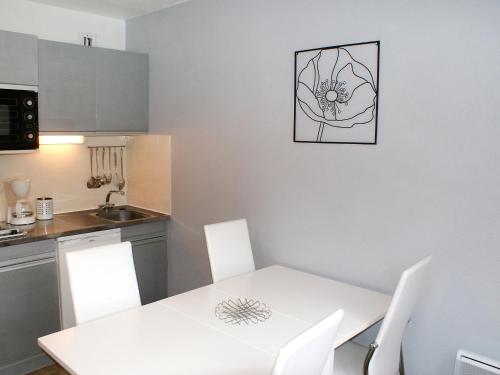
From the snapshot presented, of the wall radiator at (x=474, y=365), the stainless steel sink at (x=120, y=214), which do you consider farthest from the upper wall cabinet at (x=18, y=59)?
the wall radiator at (x=474, y=365)

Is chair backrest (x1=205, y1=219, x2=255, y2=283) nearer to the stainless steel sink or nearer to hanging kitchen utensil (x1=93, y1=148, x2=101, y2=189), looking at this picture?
the stainless steel sink

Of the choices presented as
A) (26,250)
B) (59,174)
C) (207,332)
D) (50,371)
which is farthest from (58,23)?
(207,332)

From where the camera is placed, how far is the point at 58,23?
3.62 metres

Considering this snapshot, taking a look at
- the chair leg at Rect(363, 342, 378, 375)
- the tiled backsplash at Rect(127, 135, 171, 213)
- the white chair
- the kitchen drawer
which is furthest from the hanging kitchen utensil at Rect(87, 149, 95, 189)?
the chair leg at Rect(363, 342, 378, 375)

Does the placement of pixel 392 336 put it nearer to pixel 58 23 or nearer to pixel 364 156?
pixel 364 156

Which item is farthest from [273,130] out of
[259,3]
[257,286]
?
[257,286]

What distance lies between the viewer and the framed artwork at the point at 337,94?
2471 mm

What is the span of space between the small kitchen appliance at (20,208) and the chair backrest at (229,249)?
4.99ft

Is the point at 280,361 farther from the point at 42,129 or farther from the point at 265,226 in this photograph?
the point at 42,129

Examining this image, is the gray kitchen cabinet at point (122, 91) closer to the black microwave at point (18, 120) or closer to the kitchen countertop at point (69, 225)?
the black microwave at point (18, 120)

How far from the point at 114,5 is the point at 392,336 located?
3201 millimetres

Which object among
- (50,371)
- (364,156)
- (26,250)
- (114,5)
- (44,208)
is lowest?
(50,371)

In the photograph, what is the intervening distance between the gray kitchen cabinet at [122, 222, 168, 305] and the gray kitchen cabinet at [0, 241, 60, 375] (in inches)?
26.1

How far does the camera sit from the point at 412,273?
1913 millimetres
